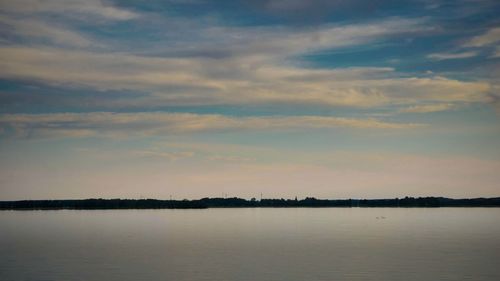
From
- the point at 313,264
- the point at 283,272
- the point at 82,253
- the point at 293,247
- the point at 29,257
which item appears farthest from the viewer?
the point at 293,247

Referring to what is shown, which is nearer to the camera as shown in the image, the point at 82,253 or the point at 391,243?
the point at 82,253

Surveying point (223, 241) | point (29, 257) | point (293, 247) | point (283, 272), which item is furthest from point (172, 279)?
point (223, 241)

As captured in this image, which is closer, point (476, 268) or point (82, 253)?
point (476, 268)

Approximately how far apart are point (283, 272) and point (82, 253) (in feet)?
106

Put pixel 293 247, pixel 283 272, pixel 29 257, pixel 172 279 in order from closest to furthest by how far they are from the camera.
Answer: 1. pixel 172 279
2. pixel 283 272
3. pixel 29 257
4. pixel 293 247

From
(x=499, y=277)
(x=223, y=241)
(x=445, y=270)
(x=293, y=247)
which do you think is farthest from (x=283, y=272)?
(x=223, y=241)

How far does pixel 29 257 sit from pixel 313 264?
35.0 metres

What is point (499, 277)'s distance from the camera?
5803 centimetres

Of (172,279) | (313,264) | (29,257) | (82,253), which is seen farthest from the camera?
(82,253)

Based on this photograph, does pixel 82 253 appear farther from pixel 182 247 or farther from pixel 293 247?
pixel 293 247

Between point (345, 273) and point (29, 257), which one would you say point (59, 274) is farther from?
point (345, 273)

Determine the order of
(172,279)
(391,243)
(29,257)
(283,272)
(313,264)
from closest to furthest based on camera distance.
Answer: (172,279), (283,272), (313,264), (29,257), (391,243)

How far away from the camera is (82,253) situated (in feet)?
268

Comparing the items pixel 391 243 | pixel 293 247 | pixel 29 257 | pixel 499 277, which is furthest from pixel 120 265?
pixel 391 243
